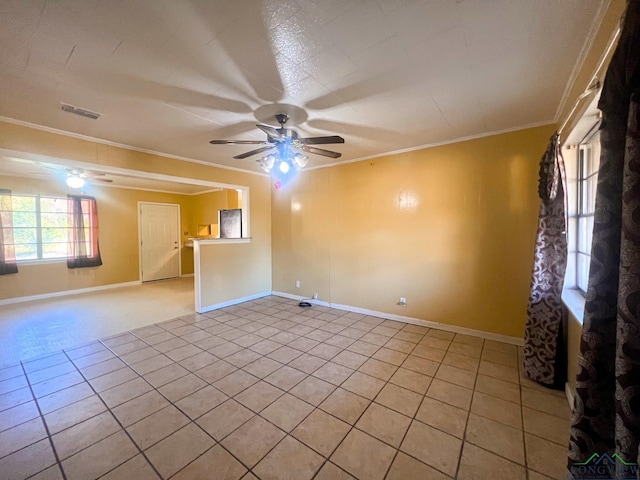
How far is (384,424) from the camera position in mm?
1843

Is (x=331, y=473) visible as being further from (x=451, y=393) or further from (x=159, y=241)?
(x=159, y=241)

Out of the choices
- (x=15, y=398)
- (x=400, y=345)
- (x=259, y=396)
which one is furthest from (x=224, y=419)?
(x=400, y=345)

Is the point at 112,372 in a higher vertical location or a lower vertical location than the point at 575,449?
lower

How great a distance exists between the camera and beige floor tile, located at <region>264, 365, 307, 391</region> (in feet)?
7.54

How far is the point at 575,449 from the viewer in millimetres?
958

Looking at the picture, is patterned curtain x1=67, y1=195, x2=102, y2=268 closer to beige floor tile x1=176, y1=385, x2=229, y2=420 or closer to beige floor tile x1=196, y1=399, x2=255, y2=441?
beige floor tile x1=176, y1=385, x2=229, y2=420

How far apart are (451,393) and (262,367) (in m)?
1.77

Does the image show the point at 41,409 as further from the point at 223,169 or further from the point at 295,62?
the point at 223,169

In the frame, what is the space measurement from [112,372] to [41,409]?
21.0 inches

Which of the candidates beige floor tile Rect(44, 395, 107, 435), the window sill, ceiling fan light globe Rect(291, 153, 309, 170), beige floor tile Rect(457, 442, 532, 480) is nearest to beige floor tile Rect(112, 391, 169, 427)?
beige floor tile Rect(44, 395, 107, 435)

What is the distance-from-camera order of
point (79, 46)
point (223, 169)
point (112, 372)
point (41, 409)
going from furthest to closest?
1. point (223, 169)
2. point (112, 372)
3. point (41, 409)
4. point (79, 46)

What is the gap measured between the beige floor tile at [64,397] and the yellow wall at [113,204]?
244 cm

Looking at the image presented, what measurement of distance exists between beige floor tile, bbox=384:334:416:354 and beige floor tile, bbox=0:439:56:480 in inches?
110

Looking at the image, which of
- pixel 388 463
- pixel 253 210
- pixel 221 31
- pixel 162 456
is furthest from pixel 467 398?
pixel 253 210
